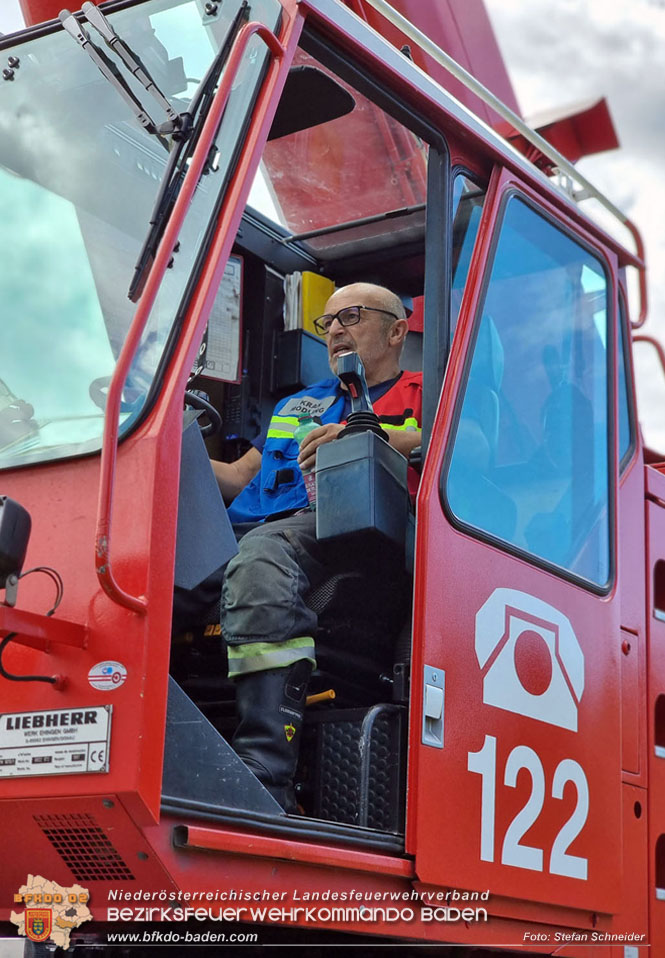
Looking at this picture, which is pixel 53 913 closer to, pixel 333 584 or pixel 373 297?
pixel 333 584

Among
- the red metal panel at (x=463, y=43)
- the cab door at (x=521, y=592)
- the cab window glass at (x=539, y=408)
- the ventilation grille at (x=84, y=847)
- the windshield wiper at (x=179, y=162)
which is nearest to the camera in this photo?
the ventilation grille at (x=84, y=847)

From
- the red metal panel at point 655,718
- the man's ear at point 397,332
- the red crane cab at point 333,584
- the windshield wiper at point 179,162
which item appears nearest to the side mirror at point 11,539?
the red crane cab at point 333,584

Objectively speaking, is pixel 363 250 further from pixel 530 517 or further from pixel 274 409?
pixel 530 517

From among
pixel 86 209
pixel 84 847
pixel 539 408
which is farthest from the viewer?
pixel 539 408

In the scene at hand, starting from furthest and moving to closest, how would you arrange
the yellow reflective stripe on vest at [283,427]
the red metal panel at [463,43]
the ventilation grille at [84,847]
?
the red metal panel at [463,43] < the yellow reflective stripe on vest at [283,427] < the ventilation grille at [84,847]

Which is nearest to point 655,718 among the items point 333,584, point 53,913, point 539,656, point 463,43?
point 539,656

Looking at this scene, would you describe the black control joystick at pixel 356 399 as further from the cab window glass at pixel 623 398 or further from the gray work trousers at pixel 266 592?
the cab window glass at pixel 623 398

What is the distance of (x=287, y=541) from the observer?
3.15m

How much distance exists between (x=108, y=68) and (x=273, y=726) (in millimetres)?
1474

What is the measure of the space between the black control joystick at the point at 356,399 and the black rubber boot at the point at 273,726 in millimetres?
576

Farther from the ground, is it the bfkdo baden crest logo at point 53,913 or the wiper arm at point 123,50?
the wiper arm at point 123,50

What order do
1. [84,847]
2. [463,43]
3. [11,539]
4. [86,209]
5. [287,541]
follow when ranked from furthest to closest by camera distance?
[463,43] → [287,541] → [86,209] → [84,847] → [11,539]

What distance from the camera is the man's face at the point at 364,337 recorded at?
4.01m

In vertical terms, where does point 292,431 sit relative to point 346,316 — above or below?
below
